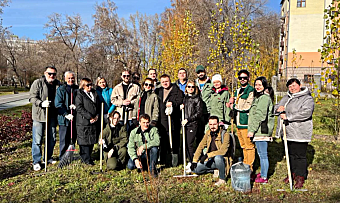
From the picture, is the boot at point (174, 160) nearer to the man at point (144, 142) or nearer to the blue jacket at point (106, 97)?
the man at point (144, 142)

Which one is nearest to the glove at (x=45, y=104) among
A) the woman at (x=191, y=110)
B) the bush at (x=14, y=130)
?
the woman at (x=191, y=110)

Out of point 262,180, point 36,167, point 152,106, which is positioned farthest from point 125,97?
point 262,180

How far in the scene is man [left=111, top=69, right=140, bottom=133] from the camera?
23.1ft

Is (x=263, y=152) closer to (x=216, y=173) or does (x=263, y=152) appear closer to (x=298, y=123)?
(x=298, y=123)

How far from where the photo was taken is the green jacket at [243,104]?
5664mm

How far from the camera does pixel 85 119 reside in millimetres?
6461

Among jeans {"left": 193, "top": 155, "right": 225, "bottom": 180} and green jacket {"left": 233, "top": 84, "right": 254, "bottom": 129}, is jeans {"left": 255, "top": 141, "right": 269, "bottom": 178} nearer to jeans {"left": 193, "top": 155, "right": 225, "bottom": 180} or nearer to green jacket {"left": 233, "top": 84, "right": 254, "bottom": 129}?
green jacket {"left": 233, "top": 84, "right": 254, "bottom": 129}

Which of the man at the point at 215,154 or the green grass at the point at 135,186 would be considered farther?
the man at the point at 215,154

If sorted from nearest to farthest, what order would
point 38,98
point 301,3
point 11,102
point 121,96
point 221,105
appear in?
point 221,105 < point 38,98 < point 121,96 < point 11,102 < point 301,3

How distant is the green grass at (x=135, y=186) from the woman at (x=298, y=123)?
1.33 ft

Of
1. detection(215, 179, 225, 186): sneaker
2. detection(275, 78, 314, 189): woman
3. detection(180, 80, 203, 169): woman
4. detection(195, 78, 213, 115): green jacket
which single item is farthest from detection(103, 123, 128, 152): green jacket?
detection(275, 78, 314, 189): woman

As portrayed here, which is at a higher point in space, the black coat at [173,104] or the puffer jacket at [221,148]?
the black coat at [173,104]

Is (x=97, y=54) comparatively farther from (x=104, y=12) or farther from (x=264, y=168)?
(x=264, y=168)

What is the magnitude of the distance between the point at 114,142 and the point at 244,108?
303 centimetres
